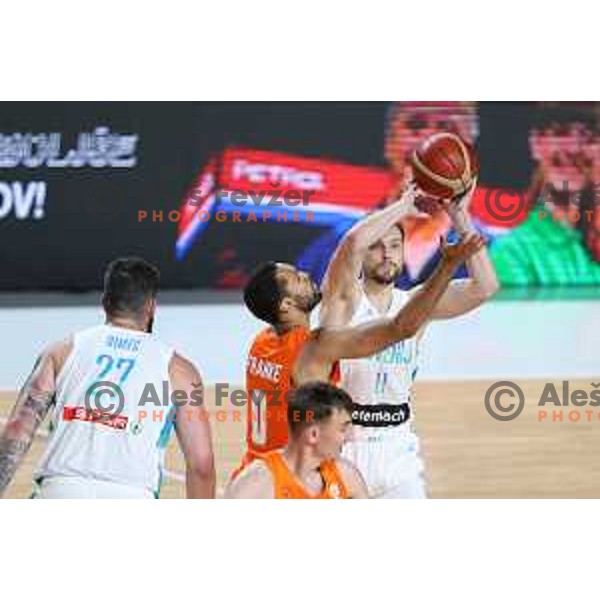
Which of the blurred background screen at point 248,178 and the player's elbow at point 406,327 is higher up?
the blurred background screen at point 248,178

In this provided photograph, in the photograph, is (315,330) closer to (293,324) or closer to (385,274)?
(293,324)

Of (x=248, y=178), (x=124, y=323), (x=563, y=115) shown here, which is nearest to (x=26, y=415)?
(x=124, y=323)

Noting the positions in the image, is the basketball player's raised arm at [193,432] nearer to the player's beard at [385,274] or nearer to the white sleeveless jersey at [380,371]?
the white sleeveless jersey at [380,371]

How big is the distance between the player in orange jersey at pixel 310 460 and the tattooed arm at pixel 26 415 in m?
0.79

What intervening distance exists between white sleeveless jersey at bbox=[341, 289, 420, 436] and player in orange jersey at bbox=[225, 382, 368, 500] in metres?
0.07

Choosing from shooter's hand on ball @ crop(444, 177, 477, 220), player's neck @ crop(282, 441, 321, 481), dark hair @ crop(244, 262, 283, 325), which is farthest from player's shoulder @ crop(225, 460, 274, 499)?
shooter's hand on ball @ crop(444, 177, 477, 220)

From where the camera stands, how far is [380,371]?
273 inches

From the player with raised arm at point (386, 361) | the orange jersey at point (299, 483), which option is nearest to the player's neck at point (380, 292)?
the player with raised arm at point (386, 361)

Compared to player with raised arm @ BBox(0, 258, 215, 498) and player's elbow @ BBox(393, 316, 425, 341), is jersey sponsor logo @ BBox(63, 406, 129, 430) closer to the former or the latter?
player with raised arm @ BBox(0, 258, 215, 498)

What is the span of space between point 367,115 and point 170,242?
0.96 m

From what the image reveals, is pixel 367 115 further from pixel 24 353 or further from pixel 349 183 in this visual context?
pixel 24 353

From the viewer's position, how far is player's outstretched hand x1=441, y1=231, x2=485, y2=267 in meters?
6.94

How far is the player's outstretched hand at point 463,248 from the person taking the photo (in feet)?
22.8
